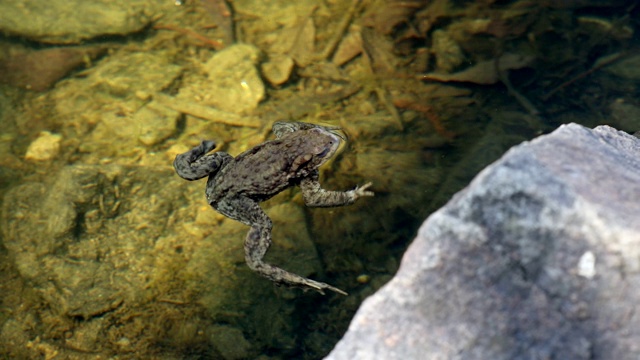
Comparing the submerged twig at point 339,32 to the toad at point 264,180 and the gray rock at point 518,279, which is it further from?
the gray rock at point 518,279

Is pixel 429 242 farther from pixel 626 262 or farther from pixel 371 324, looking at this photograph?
pixel 626 262

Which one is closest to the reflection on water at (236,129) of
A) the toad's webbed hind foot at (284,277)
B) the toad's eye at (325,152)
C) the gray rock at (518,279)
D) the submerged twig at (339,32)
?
the submerged twig at (339,32)

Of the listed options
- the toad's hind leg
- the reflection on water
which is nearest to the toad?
the toad's hind leg

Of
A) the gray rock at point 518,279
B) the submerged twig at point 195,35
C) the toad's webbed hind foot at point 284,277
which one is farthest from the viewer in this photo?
the submerged twig at point 195,35

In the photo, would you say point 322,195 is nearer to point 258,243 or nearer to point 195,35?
point 258,243

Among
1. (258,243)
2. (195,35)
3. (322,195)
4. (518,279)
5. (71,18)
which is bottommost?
(258,243)

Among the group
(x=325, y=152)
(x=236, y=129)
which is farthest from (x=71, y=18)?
(x=325, y=152)
